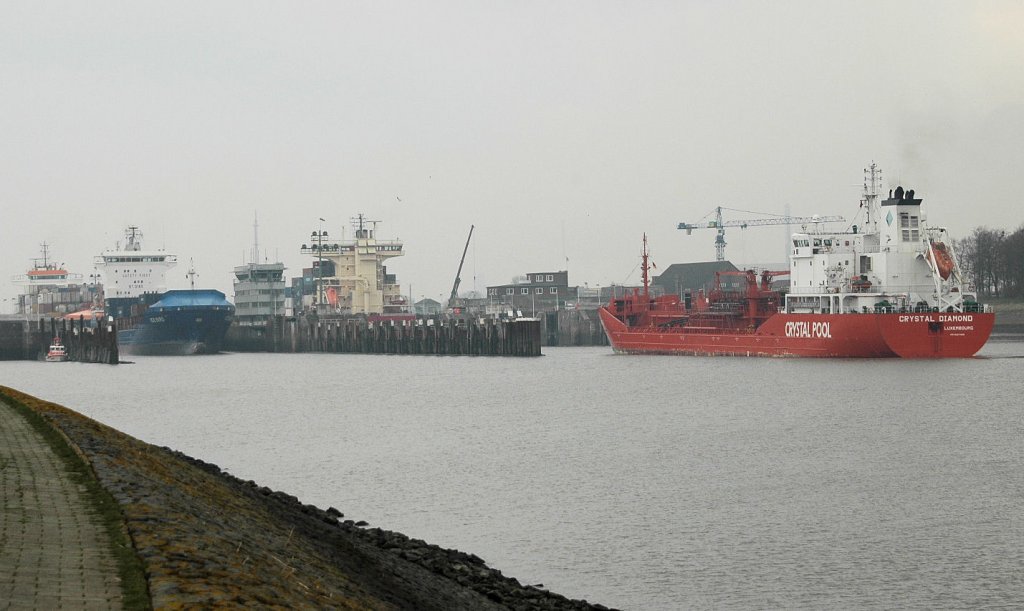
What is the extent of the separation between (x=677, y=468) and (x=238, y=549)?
2079 cm

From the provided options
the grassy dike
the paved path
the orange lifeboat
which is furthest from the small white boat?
the paved path

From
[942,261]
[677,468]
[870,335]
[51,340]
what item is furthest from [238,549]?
[51,340]

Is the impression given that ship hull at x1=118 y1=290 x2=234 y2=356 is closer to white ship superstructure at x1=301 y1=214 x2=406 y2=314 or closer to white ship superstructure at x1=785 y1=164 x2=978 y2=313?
white ship superstructure at x1=301 y1=214 x2=406 y2=314

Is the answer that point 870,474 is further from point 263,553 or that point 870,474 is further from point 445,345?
point 445,345

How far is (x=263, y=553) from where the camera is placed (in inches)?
516

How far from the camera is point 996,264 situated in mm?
117000

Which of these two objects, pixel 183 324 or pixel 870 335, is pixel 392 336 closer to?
pixel 183 324

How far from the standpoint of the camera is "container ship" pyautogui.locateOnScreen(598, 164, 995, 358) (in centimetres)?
6875

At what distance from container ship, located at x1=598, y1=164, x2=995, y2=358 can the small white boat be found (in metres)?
55.3

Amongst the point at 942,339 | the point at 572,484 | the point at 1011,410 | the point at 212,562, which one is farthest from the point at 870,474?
the point at 942,339

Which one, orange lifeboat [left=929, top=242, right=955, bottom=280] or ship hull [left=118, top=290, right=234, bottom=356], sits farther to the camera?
ship hull [left=118, top=290, right=234, bottom=356]

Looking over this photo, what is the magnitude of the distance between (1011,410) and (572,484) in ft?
69.2

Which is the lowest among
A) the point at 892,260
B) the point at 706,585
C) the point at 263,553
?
the point at 706,585

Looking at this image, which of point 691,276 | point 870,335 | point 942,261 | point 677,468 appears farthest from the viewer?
point 691,276
